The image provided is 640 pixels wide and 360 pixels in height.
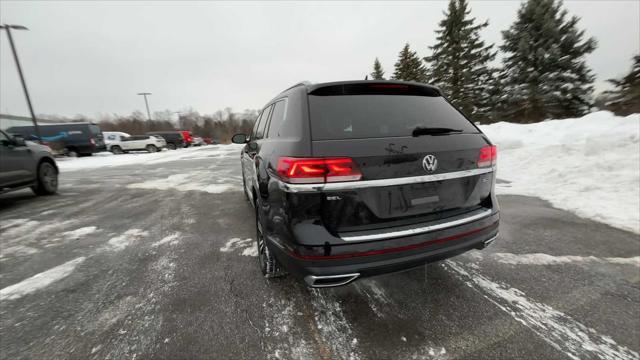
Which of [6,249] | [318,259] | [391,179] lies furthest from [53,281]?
[391,179]

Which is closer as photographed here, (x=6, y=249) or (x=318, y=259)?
(x=318, y=259)

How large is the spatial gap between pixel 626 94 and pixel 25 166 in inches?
692

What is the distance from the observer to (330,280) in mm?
1682

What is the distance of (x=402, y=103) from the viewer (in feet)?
7.37

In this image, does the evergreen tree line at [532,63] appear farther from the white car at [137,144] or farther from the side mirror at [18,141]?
the white car at [137,144]

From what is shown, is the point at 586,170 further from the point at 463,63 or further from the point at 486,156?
the point at 463,63

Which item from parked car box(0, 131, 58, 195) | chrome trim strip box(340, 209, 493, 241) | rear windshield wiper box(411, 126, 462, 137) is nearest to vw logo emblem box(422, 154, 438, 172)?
rear windshield wiper box(411, 126, 462, 137)

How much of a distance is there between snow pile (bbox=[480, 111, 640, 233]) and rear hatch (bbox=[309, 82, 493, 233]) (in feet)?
11.2

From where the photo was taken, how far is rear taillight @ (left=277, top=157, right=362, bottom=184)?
5.47 ft

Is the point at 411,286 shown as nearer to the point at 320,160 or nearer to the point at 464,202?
the point at 464,202

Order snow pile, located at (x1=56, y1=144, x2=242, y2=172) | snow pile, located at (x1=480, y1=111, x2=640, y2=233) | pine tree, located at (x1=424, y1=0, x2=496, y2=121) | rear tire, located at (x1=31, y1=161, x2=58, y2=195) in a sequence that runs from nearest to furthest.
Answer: snow pile, located at (x1=480, y1=111, x2=640, y2=233) < rear tire, located at (x1=31, y1=161, x2=58, y2=195) < snow pile, located at (x1=56, y1=144, x2=242, y2=172) < pine tree, located at (x1=424, y1=0, x2=496, y2=121)

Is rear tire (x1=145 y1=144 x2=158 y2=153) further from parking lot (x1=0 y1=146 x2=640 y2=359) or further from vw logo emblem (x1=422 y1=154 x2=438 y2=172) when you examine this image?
vw logo emblem (x1=422 y1=154 x2=438 y2=172)

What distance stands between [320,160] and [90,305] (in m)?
2.47

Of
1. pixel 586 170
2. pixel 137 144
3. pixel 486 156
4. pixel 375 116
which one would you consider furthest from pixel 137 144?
pixel 586 170
